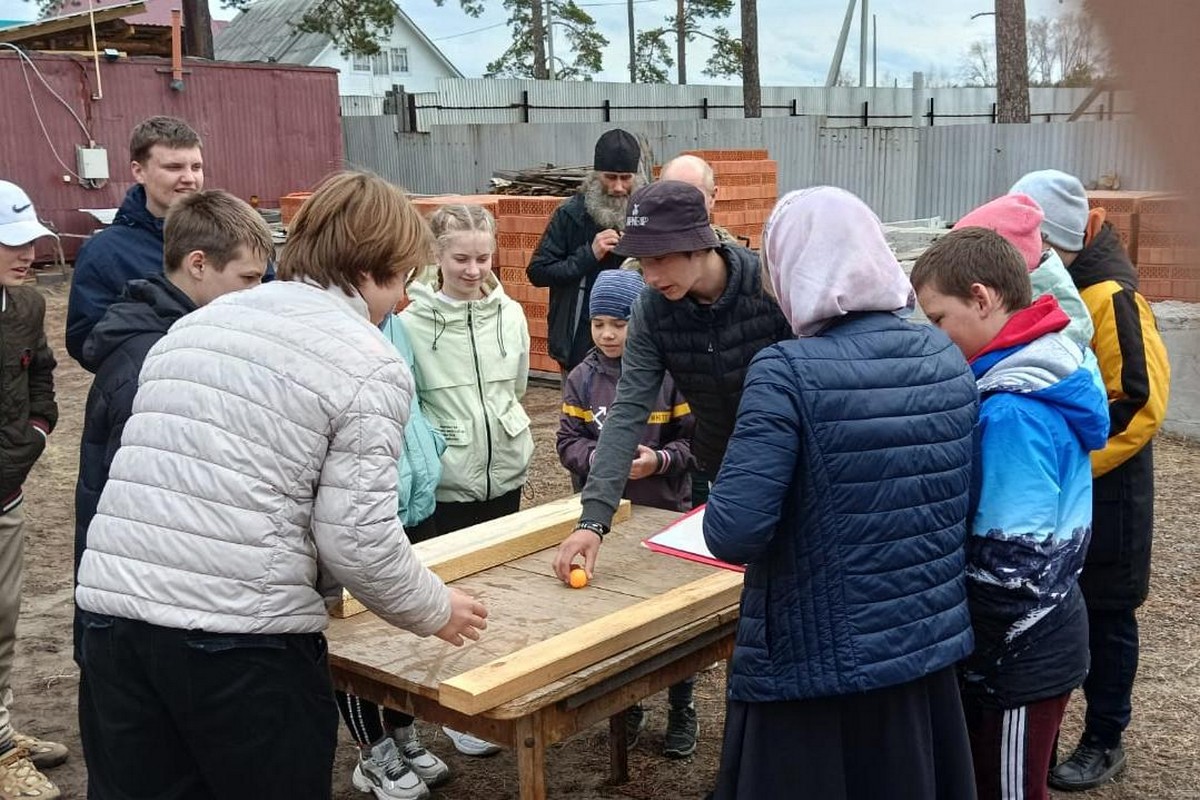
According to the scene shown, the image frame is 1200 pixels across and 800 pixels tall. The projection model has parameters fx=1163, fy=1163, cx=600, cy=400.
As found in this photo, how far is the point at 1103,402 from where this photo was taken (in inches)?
97.0

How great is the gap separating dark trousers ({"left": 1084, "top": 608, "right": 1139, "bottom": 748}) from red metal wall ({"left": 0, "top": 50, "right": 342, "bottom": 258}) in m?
16.3

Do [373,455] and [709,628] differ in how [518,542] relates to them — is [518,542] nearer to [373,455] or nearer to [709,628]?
[709,628]

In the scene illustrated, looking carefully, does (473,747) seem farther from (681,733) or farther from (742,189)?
(742,189)

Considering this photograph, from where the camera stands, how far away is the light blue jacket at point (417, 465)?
3604 millimetres

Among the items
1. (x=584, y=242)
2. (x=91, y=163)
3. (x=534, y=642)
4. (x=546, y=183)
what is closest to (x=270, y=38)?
(x=91, y=163)

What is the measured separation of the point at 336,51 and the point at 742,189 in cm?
3554

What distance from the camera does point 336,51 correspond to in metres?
42.7

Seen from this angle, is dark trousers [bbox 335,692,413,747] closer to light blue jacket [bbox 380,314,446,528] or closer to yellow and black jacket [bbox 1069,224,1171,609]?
light blue jacket [bbox 380,314,446,528]

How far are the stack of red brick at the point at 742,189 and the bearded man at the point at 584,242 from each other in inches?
183

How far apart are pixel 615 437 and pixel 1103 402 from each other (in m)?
1.28

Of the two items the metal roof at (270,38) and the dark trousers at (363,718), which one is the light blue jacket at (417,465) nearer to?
the dark trousers at (363,718)

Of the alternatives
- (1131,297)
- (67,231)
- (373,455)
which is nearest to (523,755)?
(373,455)

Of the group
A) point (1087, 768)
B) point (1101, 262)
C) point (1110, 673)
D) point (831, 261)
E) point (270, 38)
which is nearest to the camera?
point (831, 261)

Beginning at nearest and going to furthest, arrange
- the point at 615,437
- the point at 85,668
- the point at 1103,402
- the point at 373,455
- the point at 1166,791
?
the point at 373,455 < the point at 85,668 < the point at 1103,402 < the point at 615,437 < the point at 1166,791
